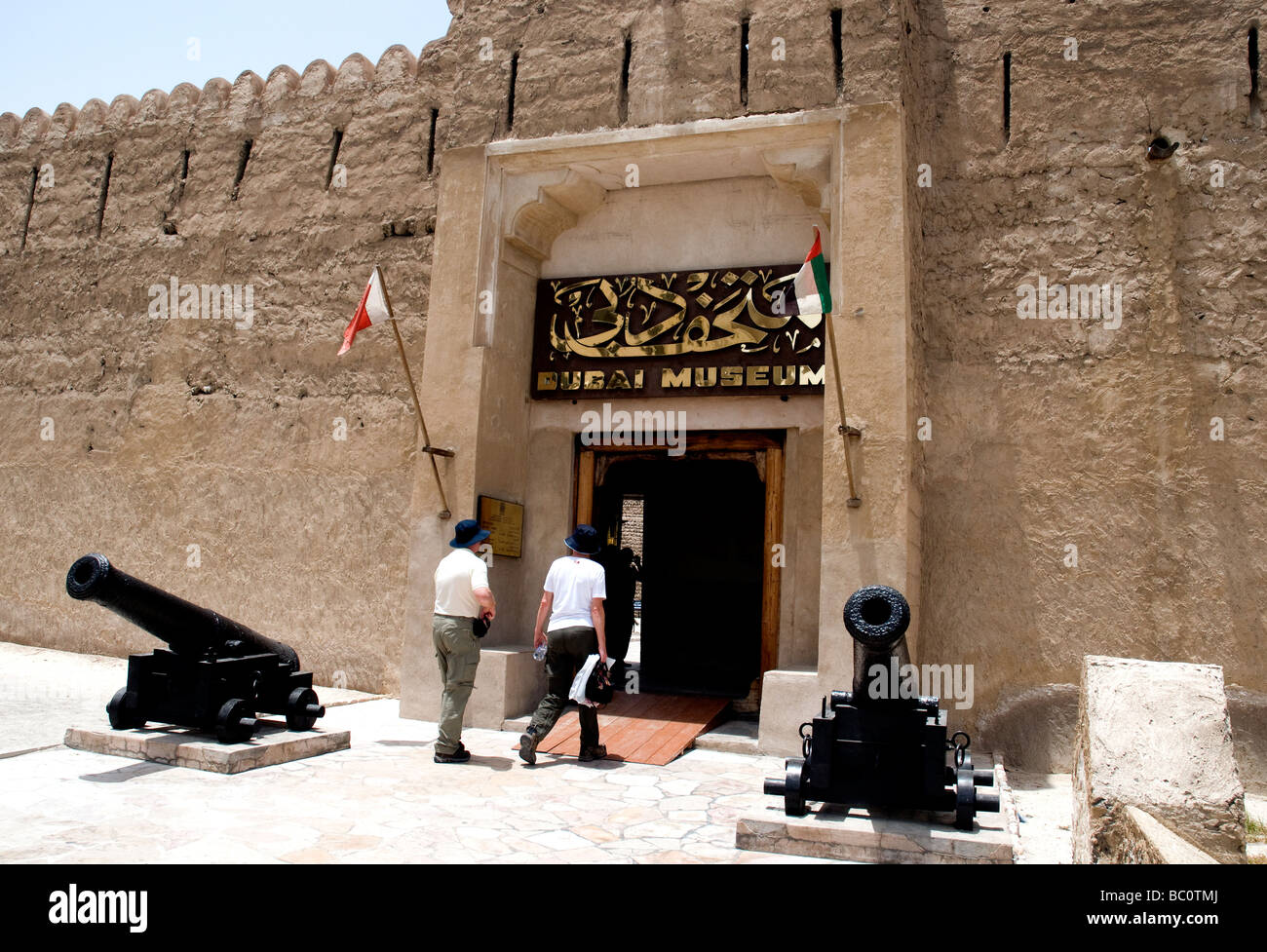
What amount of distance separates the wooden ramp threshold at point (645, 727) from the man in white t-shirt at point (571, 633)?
350 millimetres

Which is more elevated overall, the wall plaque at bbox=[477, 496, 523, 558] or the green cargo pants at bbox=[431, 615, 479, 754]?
the wall plaque at bbox=[477, 496, 523, 558]

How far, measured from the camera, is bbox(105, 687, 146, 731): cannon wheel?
6391 mm

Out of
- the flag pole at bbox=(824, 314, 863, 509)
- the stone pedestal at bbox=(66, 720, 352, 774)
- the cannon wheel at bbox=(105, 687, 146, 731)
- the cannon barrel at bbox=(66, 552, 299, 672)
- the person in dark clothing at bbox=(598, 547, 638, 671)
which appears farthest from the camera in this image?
the person in dark clothing at bbox=(598, 547, 638, 671)

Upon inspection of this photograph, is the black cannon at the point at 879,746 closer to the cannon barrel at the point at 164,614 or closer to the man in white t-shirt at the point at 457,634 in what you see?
the man in white t-shirt at the point at 457,634

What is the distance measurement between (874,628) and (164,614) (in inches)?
174

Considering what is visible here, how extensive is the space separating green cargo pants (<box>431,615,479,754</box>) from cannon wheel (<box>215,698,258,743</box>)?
1228 millimetres

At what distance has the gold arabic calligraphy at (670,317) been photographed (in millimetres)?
8391

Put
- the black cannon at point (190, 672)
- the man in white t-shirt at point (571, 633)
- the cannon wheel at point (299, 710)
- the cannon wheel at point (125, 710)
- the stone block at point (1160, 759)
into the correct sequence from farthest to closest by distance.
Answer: the cannon wheel at point (299, 710)
the man in white t-shirt at point (571, 633)
the cannon wheel at point (125, 710)
the black cannon at point (190, 672)
the stone block at point (1160, 759)

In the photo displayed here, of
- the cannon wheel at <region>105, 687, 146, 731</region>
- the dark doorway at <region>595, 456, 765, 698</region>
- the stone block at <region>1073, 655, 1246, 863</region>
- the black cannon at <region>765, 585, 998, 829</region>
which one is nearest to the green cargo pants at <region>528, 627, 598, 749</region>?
the black cannon at <region>765, 585, 998, 829</region>

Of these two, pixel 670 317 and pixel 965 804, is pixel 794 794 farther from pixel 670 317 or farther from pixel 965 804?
pixel 670 317

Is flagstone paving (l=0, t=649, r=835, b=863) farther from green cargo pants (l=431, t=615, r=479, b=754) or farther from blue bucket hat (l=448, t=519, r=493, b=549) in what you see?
blue bucket hat (l=448, t=519, r=493, b=549)

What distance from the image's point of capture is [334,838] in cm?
462

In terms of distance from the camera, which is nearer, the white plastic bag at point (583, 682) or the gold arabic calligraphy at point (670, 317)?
the white plastic bag at point (583, 682)

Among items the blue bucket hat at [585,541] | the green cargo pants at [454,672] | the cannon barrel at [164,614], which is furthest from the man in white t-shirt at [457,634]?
the cannon barrel at [164,614]
